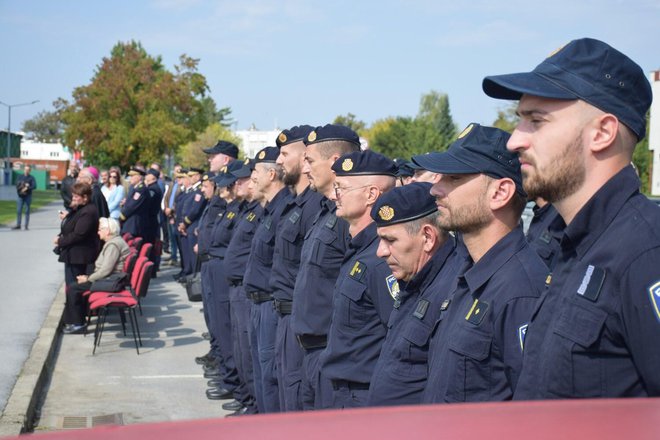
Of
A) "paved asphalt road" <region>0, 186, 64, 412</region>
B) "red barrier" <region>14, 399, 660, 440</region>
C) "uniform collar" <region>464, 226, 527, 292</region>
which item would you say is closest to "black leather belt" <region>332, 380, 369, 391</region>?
"uniform collar" <region>464, 226, 527, 292</region>

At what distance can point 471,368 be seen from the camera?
3.14m

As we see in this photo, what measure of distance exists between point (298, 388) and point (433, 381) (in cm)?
264

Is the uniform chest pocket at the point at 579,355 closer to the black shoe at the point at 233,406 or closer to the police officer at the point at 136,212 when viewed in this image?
the black shoe at the point at 233,406

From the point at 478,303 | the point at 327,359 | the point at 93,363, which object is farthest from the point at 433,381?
the point at 93,363

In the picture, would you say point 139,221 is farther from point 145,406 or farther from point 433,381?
point 433,381

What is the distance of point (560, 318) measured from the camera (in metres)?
2.48

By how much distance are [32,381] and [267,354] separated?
8.92 ft

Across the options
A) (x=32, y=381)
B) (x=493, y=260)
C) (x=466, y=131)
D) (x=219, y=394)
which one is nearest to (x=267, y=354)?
(x=219, y=394)

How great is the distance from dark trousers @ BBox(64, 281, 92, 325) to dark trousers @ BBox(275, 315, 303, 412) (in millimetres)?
5750

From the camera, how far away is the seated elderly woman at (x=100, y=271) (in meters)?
11.2

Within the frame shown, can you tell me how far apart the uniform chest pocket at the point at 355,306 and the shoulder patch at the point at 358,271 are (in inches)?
1.3

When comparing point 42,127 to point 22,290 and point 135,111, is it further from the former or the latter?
point 22,290

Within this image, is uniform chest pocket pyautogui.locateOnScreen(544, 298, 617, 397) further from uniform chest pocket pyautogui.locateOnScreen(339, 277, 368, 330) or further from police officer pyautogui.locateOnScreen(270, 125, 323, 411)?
police officer pyautogui.locateOnScreen(270, 125, 323, 411)

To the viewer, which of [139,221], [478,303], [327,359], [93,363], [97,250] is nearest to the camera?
[478,303]
